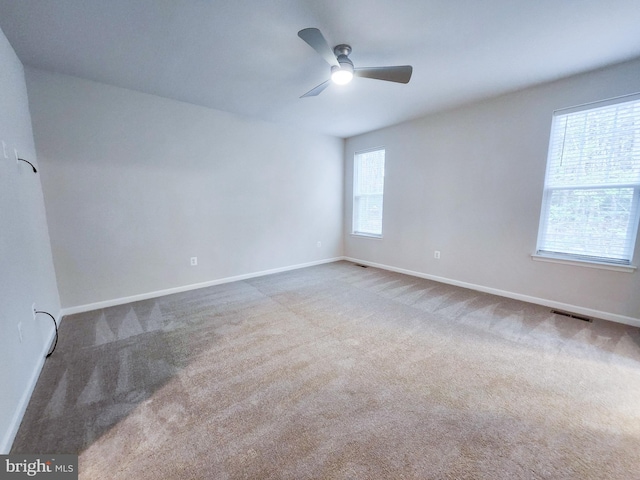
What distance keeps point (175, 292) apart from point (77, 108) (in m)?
2.33

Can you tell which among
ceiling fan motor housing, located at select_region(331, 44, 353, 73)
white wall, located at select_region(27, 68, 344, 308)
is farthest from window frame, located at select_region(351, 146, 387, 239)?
ceiling fan motor housing, located at select_region(331, 44, 353, 73)

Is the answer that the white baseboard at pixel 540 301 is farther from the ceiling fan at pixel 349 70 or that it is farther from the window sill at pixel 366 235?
the ceiling fan at pixel 349 70

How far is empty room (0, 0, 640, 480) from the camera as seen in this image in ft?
4.42

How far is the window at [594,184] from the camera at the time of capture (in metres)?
2.40

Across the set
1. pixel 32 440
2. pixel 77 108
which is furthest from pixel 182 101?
pixel 32 440

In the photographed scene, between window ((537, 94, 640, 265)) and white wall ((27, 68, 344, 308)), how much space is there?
136 inches

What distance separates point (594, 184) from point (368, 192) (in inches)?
118

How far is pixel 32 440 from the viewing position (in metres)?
1.30

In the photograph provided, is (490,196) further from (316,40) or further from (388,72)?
(316,40)

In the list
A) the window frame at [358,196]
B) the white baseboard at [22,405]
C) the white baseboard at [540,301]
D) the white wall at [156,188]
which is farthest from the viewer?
the window frame at [358,196]

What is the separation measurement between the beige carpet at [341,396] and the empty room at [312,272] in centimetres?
2

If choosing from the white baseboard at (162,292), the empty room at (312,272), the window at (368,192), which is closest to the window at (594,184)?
the empty room at (312,272)
